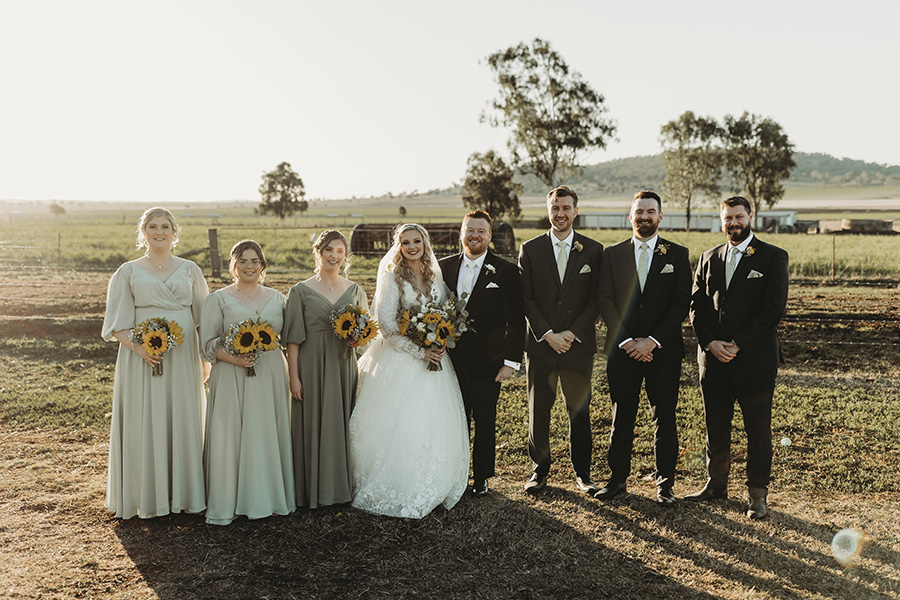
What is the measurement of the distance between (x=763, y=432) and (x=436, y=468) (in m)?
2.67

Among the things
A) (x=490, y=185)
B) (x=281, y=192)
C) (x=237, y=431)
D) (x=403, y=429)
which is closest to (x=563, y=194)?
(x=403, y=429)

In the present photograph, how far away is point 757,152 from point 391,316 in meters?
59.9

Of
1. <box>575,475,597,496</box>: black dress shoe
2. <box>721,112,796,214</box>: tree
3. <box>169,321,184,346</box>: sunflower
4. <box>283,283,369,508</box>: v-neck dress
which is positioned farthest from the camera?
<box>721,112,796,214</box>: tree

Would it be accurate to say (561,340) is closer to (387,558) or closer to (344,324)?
(344,324)

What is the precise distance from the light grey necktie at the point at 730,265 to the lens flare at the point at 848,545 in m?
2.04

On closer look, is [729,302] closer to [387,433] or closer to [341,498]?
[387,433]

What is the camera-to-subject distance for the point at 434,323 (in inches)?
208

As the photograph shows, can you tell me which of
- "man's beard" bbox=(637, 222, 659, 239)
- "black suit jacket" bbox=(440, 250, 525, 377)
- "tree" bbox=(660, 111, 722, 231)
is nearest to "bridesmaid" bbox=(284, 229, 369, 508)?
"black suit jacket" bbox=(440, 250, 525, 377)

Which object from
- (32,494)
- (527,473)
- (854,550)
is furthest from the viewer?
(527,473)

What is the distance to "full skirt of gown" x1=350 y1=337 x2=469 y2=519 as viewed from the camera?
17.8ft

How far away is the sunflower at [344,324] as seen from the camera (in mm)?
5248

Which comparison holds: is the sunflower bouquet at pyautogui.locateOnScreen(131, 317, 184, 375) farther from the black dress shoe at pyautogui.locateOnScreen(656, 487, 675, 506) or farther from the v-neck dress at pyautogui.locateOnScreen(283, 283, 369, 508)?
the black dress shoe at pyautogui.locateOnScreen(656, 487, 675, 506)

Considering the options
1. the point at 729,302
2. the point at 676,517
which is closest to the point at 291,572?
the point at 676,517

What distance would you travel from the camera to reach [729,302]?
5.39m
